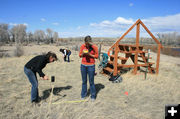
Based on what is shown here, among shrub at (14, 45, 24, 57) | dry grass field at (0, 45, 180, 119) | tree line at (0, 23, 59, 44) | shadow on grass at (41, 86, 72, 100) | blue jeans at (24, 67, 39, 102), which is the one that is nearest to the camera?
dry grass field at (0, 45, 180, 119)

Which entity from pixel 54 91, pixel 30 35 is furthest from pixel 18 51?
pixel 30 35

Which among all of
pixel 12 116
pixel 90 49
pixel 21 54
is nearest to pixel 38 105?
pixel 12 116

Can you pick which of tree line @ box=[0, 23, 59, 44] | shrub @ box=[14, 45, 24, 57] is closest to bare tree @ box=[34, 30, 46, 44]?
tree line @ box=[0, 23, 59, 44]

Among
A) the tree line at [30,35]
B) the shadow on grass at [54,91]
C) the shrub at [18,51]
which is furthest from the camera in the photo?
the tree line at [30,35]

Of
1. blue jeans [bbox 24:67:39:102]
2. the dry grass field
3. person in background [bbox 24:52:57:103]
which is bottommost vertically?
the dry grass field

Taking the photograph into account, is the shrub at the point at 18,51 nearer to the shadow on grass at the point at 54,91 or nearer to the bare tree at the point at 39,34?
the shadow on grass at the point at 54,91

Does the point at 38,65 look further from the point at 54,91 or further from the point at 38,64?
the point at 54,91

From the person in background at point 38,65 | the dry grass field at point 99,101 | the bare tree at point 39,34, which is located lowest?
the dry grass field at point 99,101

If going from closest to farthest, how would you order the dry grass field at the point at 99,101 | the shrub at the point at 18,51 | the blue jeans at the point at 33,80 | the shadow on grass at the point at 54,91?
the dry grass field at the point at 99,101 < the blue jeans at the point at 33,80 < the shadow on grass at the point at 54,91 < the shrub at the point at 18,51

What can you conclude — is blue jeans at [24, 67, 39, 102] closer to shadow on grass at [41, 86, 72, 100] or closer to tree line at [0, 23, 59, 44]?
shadow on grass at [41, 86, 72, 100]

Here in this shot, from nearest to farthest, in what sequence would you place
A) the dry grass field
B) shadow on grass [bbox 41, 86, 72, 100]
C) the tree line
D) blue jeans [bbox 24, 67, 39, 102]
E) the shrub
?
the dry grass field
blue jeans [bbox 24, 67, 39, 102]
shadow on grass [bbox 41, 86, 72, 100]
the shrub
the tree line

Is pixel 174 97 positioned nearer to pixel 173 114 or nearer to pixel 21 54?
pixel 173 114

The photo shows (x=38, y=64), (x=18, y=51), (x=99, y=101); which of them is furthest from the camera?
(x=18, y=51)

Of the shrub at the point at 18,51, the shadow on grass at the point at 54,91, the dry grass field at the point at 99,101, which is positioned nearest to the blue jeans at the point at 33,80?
the dry grass field at the point at 99,101
